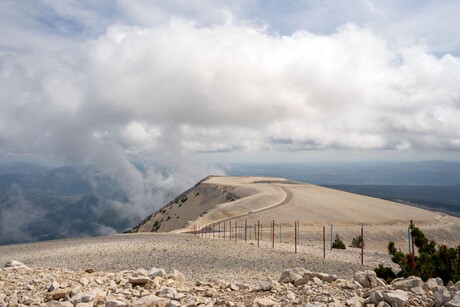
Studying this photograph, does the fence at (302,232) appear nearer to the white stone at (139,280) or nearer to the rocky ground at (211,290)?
the rocky ground at (211,290)

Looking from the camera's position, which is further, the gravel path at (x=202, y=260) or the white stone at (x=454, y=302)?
the gravel path at (x=202, y=260)

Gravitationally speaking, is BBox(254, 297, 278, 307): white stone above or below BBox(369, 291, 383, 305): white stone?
below

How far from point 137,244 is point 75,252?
460 centimetres

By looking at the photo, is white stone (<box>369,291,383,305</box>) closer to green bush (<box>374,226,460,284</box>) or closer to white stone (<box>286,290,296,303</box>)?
white stone (<box>286,290,296,303</box>)

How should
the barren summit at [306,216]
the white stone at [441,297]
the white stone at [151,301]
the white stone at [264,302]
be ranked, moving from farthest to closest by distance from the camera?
1. the barren summit at [306,216]
2. the white stone at [151,301]
3. the white stone at [264,302]
4. the white stone at [441,297]

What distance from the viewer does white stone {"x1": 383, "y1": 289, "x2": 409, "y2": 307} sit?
866cm

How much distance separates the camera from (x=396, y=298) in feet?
28.5

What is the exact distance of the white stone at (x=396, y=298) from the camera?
8.66m

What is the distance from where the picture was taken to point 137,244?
3086 centimetres

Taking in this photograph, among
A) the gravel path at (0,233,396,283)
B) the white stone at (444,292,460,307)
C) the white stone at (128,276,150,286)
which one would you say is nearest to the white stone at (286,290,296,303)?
the white stone at (444,292,460,307)

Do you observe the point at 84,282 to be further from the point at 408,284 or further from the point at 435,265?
the point at 435,265

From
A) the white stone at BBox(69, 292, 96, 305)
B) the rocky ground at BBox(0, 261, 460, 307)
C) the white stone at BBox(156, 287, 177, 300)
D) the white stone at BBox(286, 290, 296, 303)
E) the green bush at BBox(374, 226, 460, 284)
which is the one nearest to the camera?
the rocky ground at BBox(0, 261, 460, 307)

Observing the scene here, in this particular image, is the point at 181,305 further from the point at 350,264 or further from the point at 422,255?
the point at 350,264

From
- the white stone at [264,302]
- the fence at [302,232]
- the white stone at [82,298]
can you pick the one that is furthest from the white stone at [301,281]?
the fence at [302,232]
